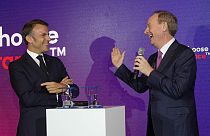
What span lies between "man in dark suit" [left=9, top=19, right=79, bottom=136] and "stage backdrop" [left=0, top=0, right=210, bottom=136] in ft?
Answer: 2.77

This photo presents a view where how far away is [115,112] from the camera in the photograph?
276 cm

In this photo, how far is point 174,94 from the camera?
109 inches

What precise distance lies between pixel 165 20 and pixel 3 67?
2.44 m

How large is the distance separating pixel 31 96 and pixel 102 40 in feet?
4.69

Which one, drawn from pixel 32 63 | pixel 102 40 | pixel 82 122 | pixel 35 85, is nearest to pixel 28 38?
pixel 32 63

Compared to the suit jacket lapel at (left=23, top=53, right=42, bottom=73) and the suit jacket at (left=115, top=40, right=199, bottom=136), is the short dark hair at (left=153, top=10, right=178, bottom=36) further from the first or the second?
the suit jacket lapel at (left=23, top=53, right=42, bottom=73)

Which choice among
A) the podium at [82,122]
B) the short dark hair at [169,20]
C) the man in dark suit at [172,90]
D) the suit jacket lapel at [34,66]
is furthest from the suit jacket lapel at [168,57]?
the suit jacket lapel at [34,66]

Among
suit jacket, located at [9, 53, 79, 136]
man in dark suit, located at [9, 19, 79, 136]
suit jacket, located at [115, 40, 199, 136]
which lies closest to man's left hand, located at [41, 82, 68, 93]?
man in dark suit, located at [9, 19, 79, 136]

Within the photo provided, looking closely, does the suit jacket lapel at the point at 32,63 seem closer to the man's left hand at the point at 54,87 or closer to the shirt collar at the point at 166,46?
the man's left hand at the point at 54,87

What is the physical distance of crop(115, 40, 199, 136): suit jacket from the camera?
2.77 m

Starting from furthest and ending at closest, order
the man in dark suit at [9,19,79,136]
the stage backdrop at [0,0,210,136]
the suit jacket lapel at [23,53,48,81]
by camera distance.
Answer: the stage backdrop at [0,0,210,136], the suit jacket lapel at [23,53,48,81], the man in dark suit at [9,19,79,136]

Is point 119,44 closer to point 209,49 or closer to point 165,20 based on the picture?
point 209,49

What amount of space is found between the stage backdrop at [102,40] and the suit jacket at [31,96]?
940 millimetres

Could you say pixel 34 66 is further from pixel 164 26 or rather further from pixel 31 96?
pixel 164 26
